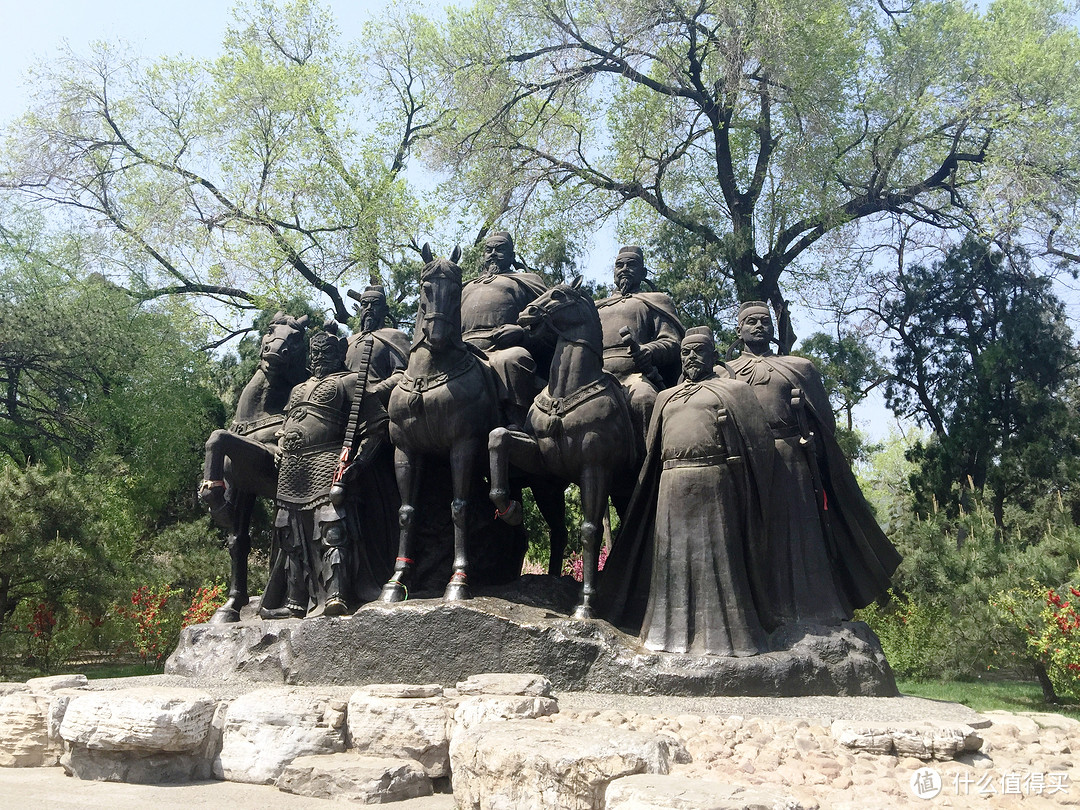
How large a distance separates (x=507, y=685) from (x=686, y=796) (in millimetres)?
2159

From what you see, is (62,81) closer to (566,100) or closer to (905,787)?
(566,100)

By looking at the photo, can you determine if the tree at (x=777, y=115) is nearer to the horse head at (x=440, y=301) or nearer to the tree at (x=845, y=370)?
the tree at (x=845, y=370)

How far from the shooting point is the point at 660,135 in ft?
58.5

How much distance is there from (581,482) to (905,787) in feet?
10.4

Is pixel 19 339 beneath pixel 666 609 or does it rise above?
above

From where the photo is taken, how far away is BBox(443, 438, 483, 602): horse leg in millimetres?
6973

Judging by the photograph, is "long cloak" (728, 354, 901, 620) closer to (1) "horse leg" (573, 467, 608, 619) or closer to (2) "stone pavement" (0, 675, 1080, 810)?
(2) "stone pavement" (0, 675, 1080, 810)

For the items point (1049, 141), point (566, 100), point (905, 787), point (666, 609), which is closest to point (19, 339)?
point (566, 100)

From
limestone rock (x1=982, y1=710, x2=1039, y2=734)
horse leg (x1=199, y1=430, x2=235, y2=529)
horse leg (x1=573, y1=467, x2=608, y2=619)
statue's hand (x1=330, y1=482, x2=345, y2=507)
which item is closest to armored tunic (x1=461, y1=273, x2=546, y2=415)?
horse leg (x1=573, y1=467, x2=608, y2=619)

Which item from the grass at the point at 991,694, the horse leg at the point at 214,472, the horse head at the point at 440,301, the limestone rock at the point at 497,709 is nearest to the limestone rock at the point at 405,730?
the limestone rock at the point at 497,709

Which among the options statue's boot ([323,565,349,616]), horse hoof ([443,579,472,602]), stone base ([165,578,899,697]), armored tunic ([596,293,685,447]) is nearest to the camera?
stone base ([165,578,899,697])

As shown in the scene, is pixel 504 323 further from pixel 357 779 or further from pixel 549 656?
pixel 357 779

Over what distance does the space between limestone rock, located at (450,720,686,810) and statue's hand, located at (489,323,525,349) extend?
3.83m

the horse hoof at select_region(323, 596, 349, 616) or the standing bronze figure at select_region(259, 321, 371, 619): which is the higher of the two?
the standing bronze figure at select_region(259, 321, 371, 619)
